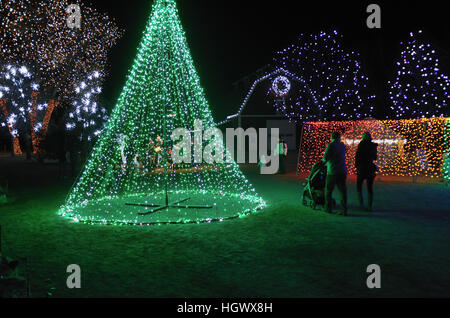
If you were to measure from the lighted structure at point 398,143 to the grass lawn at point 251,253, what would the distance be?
208 inches

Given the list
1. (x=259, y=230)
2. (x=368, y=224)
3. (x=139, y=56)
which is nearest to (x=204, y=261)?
(x=259, y=230)

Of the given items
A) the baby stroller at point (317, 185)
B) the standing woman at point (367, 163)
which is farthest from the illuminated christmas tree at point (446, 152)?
the baby stroller at point (317, 185)

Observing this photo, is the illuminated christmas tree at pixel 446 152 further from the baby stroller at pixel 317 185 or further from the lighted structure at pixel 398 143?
the baby stroller at pixel 317 185

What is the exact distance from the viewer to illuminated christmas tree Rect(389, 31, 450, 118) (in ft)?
71.9

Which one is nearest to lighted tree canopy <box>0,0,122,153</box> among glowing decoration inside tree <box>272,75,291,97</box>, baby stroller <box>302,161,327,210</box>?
glowing decoration inside tree <box>272,75,291,97</box>

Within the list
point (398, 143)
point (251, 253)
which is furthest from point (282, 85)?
point (251, 253)

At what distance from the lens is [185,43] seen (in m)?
9.72

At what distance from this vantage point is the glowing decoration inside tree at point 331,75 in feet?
79.1

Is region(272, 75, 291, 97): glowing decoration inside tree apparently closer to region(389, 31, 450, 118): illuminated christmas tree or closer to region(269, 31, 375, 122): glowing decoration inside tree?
region(269, 31, 375, 122): glowing decoration inside tree

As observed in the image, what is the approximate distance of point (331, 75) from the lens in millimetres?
24688

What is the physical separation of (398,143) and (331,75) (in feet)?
33.6

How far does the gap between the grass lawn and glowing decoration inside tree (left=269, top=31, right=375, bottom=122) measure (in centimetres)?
1585

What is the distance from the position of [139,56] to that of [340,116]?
18.4 m
